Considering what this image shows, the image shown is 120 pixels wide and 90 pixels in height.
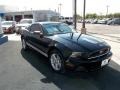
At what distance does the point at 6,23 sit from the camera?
20797mm

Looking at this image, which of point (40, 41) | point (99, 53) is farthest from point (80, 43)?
point (40, 41)

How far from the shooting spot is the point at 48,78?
5301mm

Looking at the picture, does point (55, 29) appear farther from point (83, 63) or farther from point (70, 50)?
point (83, 63)

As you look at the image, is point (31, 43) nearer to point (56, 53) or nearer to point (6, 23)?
point (56, 53)

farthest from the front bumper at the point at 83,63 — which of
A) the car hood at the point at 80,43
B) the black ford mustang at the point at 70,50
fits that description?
the car hood at the point at 80,43

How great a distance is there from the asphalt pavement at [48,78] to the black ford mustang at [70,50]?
354 millimetres

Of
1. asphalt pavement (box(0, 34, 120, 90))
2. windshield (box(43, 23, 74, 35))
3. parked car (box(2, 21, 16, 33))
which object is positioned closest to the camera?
asphalt pavement (box(0, 34, 120, 90))

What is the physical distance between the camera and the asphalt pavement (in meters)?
4.75

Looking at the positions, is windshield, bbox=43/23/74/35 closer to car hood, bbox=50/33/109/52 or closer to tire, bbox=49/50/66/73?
car hood, bbox=50/33/109/52

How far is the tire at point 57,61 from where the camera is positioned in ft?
17.7

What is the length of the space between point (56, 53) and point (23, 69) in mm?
1276

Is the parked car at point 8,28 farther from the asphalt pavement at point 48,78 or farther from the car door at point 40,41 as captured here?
the asphalt pavement at point 48,78

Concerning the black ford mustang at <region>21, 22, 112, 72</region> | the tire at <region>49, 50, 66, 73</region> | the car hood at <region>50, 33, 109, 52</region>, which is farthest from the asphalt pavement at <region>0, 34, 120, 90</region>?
the car hood at <region>50, 33, 109, 52</region>

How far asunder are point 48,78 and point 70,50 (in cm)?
100
